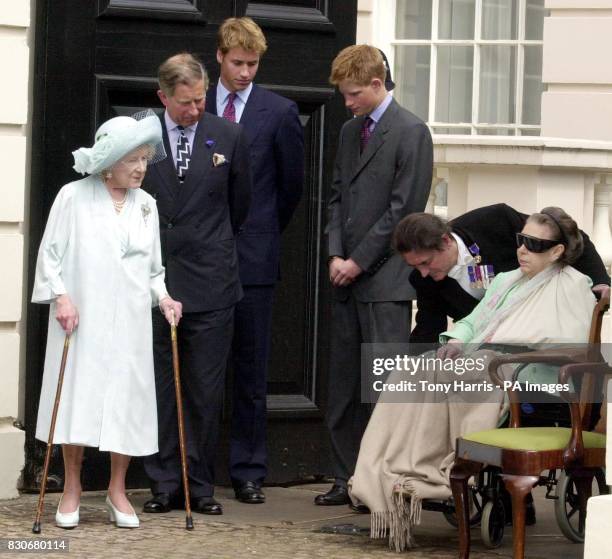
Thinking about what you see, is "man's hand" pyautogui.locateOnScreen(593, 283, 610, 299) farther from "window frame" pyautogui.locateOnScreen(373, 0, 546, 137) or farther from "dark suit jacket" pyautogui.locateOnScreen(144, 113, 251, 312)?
"window frame" pyautogui.locateOnScreen(373, 0, 546, 137)

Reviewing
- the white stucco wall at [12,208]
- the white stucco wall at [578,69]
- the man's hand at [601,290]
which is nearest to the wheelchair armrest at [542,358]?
the man's hand at [601,290]

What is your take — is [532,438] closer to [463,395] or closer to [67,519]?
[463,395]

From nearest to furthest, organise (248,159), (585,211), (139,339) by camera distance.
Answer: (139,339), (248,159), (585,211)

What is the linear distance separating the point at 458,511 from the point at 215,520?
119cm

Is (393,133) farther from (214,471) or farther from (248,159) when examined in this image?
(214,471)

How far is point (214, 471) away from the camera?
7957mm

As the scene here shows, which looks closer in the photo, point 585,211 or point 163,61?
point 163,61

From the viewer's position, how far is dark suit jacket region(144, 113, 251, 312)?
761cm

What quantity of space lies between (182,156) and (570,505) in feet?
6.79

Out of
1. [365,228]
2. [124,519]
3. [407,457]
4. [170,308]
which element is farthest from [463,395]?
[124,519]

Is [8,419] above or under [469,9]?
under

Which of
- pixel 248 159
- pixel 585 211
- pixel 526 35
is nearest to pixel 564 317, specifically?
pixel 248 159

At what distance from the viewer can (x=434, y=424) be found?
6.95 metres

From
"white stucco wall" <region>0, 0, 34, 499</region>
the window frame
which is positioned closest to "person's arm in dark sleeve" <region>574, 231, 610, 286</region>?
"white stucco wall" <region>0, 0, 34, 499</region>
